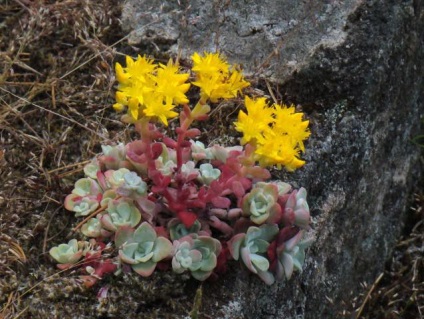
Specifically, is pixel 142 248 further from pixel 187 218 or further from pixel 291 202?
pixel 291 202

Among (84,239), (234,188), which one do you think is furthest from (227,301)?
(84,239)

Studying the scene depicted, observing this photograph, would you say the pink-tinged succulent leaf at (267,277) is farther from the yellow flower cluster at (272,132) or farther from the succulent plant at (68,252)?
the succulent plant at (68,252)

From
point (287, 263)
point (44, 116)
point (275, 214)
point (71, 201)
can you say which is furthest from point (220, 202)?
point (44, 116)

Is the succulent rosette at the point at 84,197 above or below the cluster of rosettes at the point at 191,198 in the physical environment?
below

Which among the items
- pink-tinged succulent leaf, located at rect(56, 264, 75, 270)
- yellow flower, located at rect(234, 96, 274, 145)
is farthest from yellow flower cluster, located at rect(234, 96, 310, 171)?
pink-tinged succulent leaf, located at rect(56, 264, 75, 270)

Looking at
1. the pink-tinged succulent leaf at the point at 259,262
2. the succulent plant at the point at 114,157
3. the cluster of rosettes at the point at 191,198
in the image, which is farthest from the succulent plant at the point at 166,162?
the pink-tinged succulent leaf at the point at 259,262

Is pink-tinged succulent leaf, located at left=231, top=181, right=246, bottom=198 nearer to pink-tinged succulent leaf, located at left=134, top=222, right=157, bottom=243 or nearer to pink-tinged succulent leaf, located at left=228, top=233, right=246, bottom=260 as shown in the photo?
pink-tinged succulent leaf, located at left=228, top=233, right=246, bottom=260
